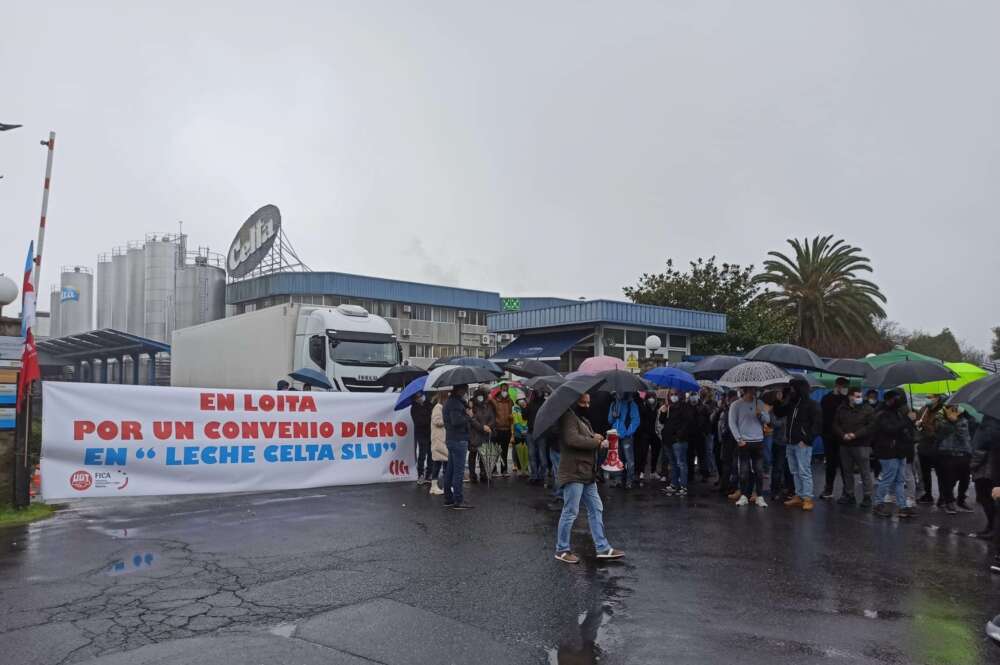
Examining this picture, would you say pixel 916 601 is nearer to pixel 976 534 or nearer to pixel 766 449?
pixel 976 534

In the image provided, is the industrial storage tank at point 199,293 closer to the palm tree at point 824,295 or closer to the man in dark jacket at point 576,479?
the palm tree at point 824,295

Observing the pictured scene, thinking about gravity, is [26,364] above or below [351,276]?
below

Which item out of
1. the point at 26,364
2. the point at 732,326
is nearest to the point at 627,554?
the point at 26,364

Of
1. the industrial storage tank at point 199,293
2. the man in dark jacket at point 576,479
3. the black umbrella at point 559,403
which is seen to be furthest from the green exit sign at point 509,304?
the black umbrella at point 559,403

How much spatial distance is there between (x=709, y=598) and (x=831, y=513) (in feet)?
17.1

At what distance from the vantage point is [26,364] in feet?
32.1

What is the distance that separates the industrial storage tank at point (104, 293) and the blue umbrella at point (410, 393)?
5130 centimetres

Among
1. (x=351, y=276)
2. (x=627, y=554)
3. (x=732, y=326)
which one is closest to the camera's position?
(x=627, y=554)

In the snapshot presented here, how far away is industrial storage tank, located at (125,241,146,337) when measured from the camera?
54344 mm

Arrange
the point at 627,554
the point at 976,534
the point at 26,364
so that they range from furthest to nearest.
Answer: the point at 26,364
the point at 976,534
the point at 627,554

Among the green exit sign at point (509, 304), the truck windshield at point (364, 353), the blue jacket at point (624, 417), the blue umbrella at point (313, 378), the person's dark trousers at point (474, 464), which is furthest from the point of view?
the green exit sign at point (509, 304)

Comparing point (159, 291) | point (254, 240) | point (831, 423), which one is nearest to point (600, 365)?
Answer: point (831, 423)

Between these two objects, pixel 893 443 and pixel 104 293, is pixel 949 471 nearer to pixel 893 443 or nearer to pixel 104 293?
pixel 893 443

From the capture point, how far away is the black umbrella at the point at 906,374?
451 inches
